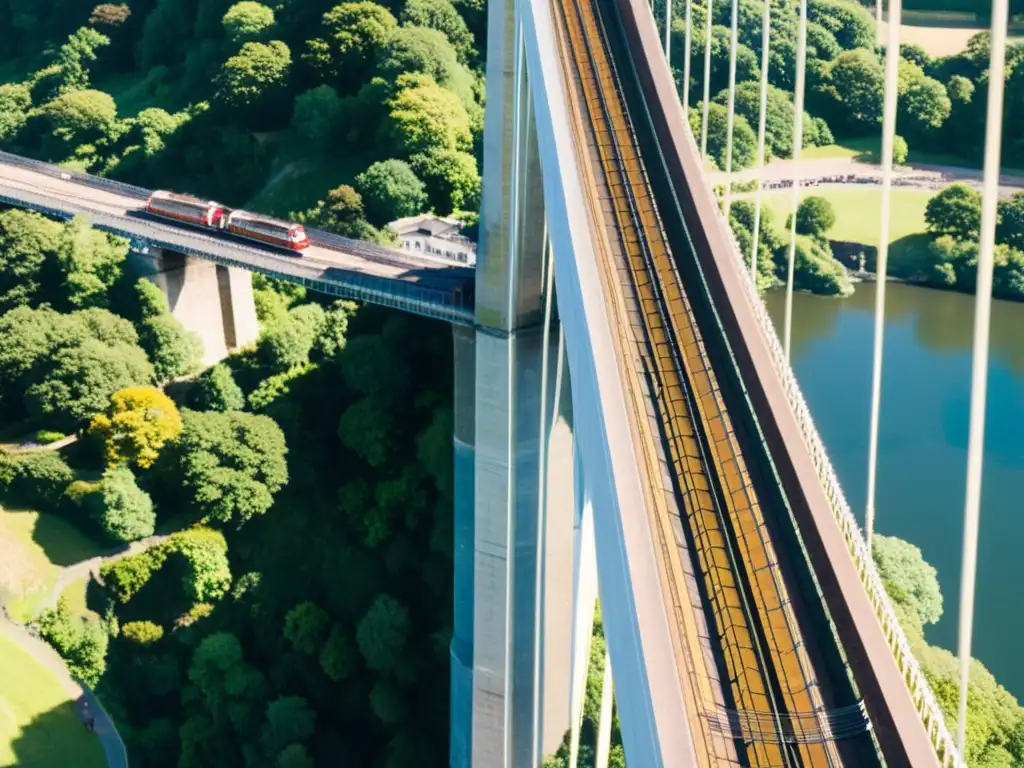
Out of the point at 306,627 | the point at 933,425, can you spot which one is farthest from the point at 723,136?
the point at 306,627

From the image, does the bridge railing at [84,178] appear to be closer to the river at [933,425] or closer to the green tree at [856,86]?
the river at [933,425]

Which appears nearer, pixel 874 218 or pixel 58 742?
pixel 58 742

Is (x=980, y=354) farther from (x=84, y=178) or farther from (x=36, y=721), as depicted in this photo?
(x=84, y=178)

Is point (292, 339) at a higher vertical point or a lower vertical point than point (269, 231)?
lower

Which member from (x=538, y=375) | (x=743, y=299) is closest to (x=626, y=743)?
(x=743, y=299)

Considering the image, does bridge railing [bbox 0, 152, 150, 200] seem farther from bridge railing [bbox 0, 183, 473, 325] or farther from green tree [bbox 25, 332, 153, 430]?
green tree [bbox 25, 332, 153, 430]

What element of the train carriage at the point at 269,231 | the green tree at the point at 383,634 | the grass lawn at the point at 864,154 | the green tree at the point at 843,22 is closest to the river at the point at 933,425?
the grass lawn at the point at 864,154

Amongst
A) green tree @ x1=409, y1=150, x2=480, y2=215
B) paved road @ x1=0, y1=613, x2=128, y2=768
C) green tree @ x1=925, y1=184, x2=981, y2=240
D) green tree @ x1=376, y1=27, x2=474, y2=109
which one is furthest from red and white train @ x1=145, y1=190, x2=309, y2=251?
green tree @ x1=925, y1=184, x2=981, y2=240
